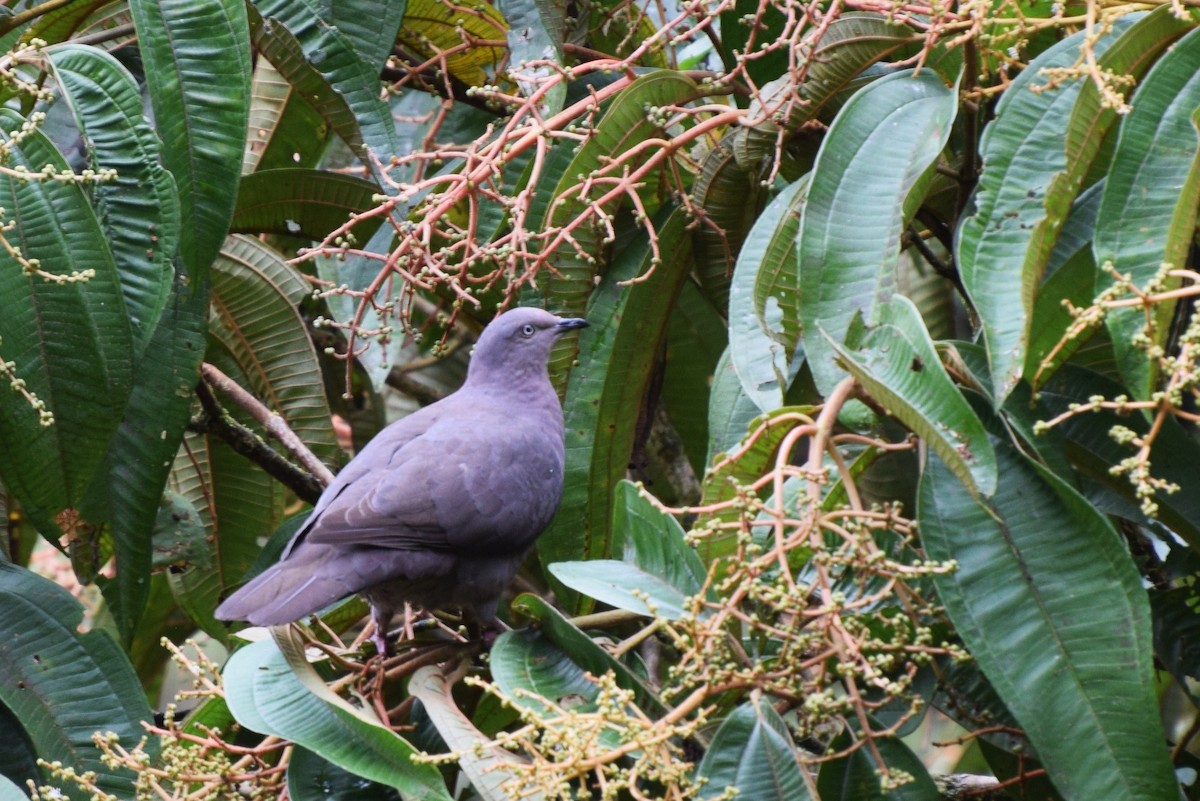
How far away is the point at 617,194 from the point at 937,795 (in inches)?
48.5

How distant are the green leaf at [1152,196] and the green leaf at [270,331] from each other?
205 cm

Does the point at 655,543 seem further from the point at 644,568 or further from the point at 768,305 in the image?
the point at 768,305

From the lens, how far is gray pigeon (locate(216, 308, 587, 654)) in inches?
112

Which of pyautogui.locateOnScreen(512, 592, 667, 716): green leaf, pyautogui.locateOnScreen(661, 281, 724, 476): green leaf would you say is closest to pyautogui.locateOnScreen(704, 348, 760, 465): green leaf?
pyautogui.locateOnScreen(512, 592, 667, 716): green leaf

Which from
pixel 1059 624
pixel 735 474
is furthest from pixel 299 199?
pixel 1059 624

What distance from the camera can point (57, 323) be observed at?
95.9 inches

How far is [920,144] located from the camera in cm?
225

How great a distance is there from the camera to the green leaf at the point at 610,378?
111 inches

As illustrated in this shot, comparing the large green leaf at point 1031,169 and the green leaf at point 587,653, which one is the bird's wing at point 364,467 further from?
the large green leaf at point 1031,169

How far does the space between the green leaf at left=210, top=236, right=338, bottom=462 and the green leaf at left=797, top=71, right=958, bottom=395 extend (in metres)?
1.59

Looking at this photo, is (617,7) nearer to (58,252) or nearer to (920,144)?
(920,144)

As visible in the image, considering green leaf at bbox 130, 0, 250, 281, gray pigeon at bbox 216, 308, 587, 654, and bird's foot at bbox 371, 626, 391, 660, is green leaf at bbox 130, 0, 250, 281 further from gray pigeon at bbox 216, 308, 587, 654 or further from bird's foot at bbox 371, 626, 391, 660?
bird's foot at bbox 371, 626, 391, 660

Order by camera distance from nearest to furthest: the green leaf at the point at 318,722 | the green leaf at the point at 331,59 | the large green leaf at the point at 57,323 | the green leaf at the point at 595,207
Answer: the green leaf at the point at 318,722 < the large green leaf at the point at 57,323 < the green leaf at the point at 595,207 < the green leaf at the point at 331,59

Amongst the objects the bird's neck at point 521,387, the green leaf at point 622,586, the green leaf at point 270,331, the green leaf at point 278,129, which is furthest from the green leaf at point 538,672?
the green leaf at point 278,129
